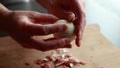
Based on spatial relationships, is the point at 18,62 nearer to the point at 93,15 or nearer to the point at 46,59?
the point at 46,59

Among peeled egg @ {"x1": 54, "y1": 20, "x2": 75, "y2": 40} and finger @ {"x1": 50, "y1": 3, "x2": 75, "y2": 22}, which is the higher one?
finger @ {"x1": 50, "y1": 3, "x2": 75, "y2": 22}

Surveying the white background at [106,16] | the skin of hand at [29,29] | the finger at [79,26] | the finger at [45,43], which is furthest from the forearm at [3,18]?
the white background at [106,16]

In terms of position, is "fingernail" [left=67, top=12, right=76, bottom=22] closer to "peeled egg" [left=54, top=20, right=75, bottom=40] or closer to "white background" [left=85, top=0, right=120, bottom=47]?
"peeled egg" [left=54, top=20, right=75, bottom=40]

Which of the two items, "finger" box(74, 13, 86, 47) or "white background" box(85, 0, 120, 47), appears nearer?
"finger" box(74, 13, 86, 47)

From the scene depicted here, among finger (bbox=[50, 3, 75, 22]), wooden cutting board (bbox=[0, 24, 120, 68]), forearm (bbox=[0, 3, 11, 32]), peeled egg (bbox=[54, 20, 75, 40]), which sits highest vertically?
finger (bbox=[50, 3, 75, 22])

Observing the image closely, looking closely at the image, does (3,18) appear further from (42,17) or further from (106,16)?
(106,16)

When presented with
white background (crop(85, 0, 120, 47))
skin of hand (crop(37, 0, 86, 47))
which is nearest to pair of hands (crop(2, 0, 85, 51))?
skin of hand (crop(37, 0, 86, 47))
